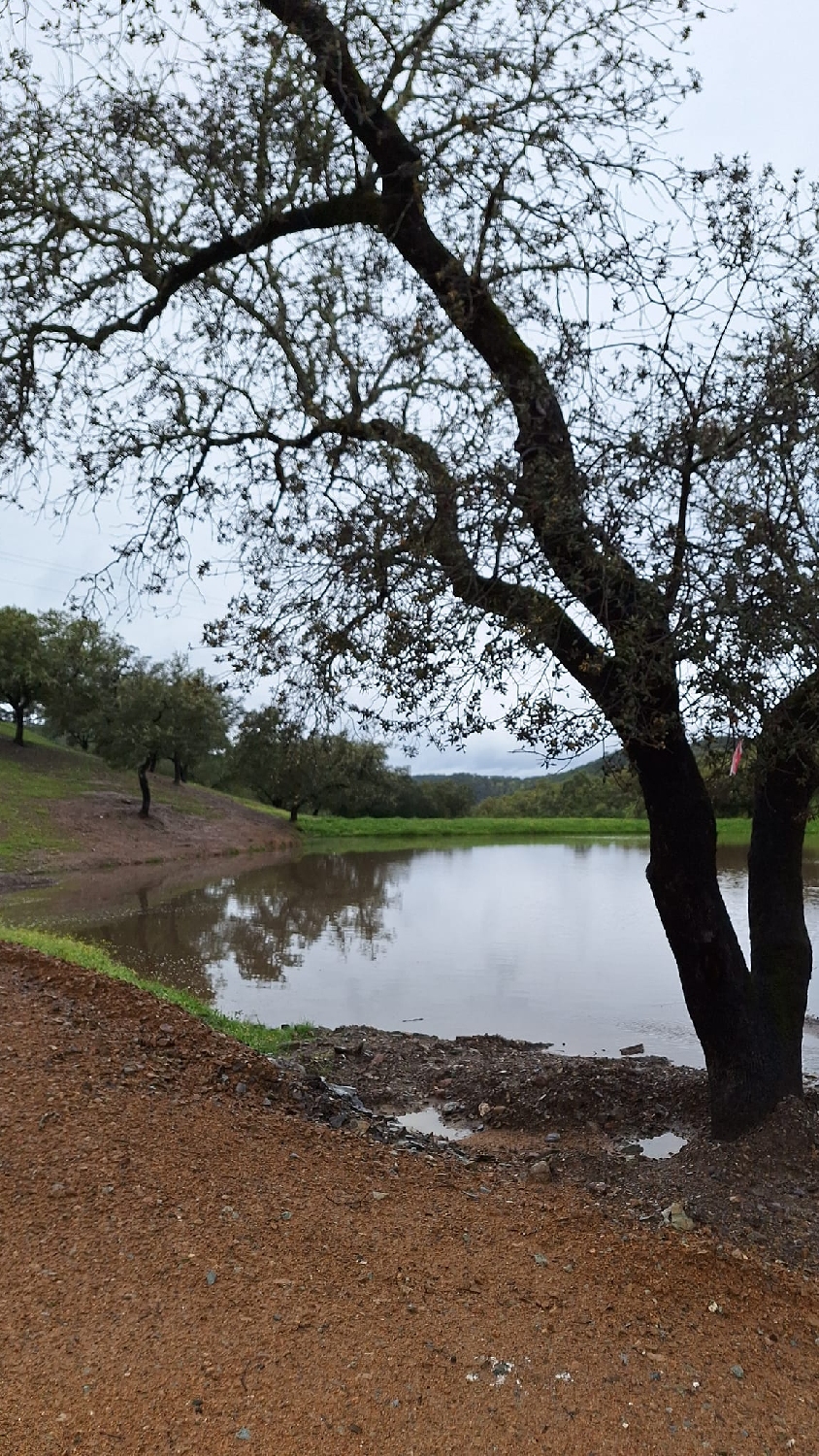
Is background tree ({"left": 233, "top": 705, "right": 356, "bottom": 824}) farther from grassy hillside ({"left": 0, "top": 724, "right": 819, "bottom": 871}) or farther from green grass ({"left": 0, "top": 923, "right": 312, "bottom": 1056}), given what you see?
grassy hillside ({"left": 0, "top": 724, "right": 819, "bottom": 871})

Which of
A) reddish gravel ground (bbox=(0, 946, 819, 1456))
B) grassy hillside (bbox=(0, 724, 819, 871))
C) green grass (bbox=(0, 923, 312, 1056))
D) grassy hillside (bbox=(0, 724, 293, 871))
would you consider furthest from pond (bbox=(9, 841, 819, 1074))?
reddish gravel ground (bbox=(0, 946, 819, 1456))

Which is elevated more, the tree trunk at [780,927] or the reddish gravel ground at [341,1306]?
the tree trunk at [780,927]

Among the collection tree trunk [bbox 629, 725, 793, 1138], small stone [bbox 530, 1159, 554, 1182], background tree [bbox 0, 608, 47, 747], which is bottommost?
small stone [bbox 530, 1159, 554, 1182]

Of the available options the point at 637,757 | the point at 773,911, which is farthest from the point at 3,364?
the point at 773,911

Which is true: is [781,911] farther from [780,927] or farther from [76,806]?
[76,806]

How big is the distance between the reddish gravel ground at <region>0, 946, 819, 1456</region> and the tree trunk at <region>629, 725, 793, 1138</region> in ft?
4.20

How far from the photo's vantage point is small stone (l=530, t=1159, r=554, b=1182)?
5.39 m

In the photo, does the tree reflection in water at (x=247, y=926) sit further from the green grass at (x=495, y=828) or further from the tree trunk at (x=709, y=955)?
the green grass at (x=495, y=828)

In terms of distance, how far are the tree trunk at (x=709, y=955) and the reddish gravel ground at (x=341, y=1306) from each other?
50.4 inches

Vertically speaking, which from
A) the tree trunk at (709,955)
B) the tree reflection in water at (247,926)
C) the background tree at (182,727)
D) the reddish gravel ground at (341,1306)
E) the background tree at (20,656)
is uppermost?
the background tree at (20,656)

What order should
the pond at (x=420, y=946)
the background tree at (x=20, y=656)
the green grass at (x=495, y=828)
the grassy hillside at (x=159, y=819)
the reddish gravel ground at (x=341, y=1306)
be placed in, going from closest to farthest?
the reddish gravel ground at (x=341, y=1306)
the pond at (x=420, y=946)
the grassy hillside at (x=159, y=819)
the background tree at (x=20, y=656)
the green grass at (x=495, y=828)

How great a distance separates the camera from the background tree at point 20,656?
38.9 metres

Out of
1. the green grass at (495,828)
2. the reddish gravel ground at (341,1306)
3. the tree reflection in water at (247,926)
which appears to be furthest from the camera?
the green grass at (495,828)

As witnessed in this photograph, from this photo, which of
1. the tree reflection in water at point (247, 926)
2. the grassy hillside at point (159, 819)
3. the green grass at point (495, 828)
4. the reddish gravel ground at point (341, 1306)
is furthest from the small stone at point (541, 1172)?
the green grass at point (495, 828)
